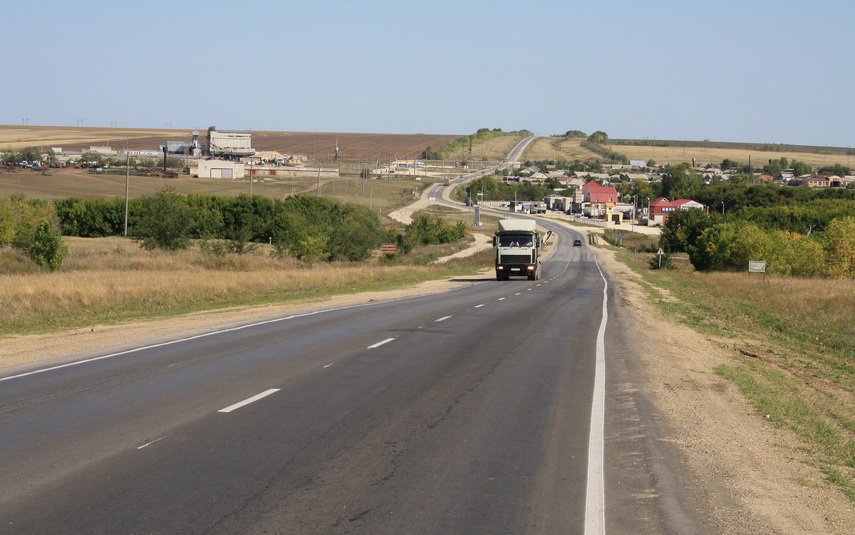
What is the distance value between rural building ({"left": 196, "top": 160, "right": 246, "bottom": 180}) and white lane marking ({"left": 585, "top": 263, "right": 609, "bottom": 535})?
5714 inches

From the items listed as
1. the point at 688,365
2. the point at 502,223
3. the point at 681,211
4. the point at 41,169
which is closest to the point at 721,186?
the point at 681,211

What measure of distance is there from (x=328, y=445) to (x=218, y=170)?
153m

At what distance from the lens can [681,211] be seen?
11606cm

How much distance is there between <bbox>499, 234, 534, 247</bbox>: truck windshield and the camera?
53.1 metres

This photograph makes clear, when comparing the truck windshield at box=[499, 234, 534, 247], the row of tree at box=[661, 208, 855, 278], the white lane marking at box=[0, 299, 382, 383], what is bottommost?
the row of tree at box=[661, 208, 855, 278]

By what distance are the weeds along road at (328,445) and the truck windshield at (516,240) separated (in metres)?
33.8

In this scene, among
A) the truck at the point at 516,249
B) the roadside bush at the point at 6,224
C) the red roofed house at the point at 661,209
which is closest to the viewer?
the truck at the point at 516,249

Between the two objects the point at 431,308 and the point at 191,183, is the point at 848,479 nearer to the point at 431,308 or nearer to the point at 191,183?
the point at 431,308

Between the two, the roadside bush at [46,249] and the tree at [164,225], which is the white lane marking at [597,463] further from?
the tree at [164,225]

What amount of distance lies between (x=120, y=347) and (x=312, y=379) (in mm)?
5862

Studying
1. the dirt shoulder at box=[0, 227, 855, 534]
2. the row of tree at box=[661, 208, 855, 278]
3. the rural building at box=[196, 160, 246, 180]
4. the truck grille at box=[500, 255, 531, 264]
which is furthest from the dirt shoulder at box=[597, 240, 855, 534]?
the rural building at box=[196, 160, 246, 180]

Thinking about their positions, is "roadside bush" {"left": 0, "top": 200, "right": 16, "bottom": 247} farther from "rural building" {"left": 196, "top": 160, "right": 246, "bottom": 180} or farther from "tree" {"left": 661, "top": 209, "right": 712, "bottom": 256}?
"rural building" {"left": 196, "top": 160, "right": 246, "bottom": 180}

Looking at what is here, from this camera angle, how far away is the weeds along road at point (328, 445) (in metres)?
7.68

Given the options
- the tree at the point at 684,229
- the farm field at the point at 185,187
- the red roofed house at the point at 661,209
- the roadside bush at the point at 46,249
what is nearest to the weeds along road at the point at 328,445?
the roadside bush at the point at 46,249
